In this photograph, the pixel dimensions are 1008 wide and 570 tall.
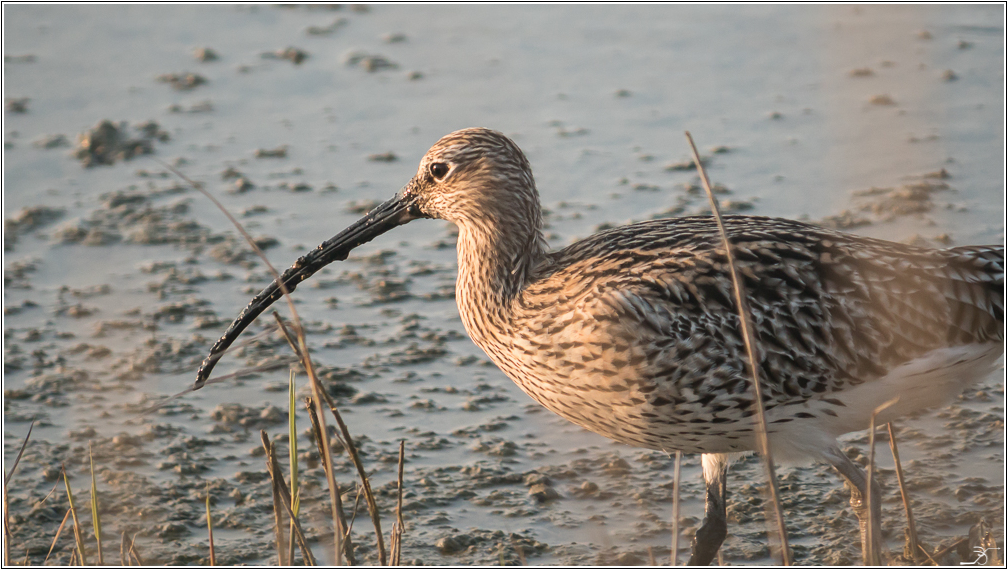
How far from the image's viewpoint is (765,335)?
16.4 ft

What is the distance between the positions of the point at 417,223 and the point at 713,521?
3.66 metres

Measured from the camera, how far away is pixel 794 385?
496 cm

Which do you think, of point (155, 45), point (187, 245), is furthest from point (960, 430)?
point (155, 45)

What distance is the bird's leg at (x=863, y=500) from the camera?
4.73 metres

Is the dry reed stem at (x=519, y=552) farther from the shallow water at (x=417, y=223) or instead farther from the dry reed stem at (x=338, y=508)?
the dry reed stem at (x=338, y=508)

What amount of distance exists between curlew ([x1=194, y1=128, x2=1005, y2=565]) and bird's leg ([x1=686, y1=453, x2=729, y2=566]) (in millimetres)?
323

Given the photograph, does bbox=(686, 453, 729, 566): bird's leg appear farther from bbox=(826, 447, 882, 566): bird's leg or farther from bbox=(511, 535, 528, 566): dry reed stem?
bbox=(511, 535, 528, 566): dry reed stem

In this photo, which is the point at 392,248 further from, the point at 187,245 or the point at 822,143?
the point at 822,143

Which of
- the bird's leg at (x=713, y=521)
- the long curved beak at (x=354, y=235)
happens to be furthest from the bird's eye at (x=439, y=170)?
the bird's leg at (x=713, y=521)

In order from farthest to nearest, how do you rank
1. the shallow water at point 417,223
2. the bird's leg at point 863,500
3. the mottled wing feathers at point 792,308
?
the shallow water at point 417,223 < the mottled wing feathers at point 792,308 < the bird's leg at point 863,500

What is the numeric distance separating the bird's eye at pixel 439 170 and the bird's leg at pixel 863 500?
1991mm

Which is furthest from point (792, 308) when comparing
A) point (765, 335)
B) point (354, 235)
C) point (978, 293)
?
point (354, 235)

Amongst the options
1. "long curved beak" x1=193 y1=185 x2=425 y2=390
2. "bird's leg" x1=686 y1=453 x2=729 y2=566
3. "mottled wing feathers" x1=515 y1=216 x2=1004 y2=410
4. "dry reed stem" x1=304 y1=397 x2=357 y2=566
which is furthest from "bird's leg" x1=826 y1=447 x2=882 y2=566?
"long curved beak" x1=193 y1=185 x2=425 y2=390

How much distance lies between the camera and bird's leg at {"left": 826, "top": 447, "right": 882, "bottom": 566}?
473cm
